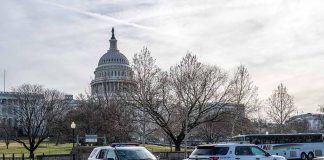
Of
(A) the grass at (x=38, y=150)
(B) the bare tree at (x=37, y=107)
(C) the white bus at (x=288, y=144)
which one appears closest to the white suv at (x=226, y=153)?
(C) the white bus at (x=288, y=144)

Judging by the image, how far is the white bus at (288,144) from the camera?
1980 inches

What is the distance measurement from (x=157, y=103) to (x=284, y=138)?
13409 millimetres

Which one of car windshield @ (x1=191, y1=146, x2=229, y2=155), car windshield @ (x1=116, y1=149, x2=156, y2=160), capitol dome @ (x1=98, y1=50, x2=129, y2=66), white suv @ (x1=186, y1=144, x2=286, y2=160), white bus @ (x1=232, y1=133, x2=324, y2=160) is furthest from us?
capitol dome @ (x1=98, y1=50, x2=129, y2=66)

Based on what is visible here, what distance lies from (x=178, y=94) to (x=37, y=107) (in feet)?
116

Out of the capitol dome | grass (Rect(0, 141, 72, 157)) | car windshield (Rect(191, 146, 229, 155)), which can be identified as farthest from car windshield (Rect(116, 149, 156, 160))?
the capitol dome

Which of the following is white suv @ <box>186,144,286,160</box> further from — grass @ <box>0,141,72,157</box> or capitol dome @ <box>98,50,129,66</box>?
capitol dome @ <box>98,50,129,66</box>

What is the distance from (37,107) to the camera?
82.7m

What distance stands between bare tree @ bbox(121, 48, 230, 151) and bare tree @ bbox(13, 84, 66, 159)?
26.7 meters

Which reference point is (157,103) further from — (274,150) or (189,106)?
(274,150)

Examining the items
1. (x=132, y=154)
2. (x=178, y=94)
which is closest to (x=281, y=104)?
→ (x=178, y=94)

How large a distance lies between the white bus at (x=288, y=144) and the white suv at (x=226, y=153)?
27571 millimetres

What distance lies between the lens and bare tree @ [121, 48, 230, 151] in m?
53.9

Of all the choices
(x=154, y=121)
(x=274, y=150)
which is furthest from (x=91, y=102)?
(x=274, y=150)

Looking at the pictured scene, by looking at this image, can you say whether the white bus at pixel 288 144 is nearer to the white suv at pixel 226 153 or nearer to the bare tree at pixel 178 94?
the bare tree at pixel 178 94
